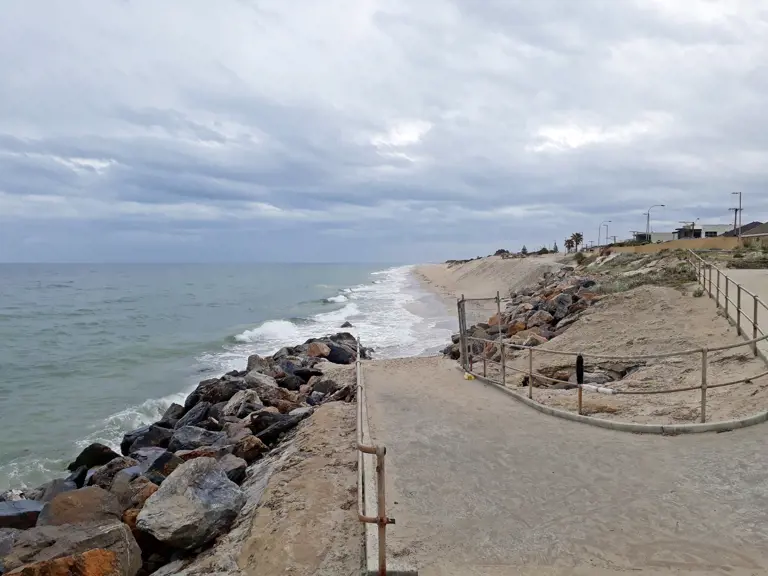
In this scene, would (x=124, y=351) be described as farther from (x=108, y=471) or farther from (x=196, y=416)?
(x=108, y=471)

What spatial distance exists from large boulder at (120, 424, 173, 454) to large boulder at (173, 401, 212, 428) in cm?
52

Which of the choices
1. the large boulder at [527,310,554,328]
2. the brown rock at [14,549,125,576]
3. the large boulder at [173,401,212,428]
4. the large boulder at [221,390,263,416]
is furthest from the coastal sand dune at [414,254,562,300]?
the brown rock at [14,549,125,576]

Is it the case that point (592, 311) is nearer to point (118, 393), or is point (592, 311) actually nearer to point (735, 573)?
point (735, 573)

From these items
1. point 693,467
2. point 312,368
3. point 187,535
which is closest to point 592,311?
point 312,368

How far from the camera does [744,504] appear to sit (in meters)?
5.39

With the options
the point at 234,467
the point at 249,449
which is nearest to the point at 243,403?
the point at 249,449

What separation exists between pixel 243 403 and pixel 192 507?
7012 millimetres

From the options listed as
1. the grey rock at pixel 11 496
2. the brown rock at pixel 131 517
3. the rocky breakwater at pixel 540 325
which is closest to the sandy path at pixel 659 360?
the rocky breakwater at pixel 540 325

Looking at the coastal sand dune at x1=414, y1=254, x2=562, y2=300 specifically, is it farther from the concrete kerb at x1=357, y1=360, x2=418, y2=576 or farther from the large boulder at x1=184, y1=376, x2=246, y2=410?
the concrete kerb at x1=357, y1=360, x2=418, y2=576

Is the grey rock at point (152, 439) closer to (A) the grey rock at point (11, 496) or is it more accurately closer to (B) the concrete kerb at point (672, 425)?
(A) the grey rock at point (11, 496)

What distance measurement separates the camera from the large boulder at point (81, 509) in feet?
22.5

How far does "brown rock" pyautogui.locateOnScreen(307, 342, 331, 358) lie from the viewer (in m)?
20.8

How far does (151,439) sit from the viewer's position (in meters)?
12.4

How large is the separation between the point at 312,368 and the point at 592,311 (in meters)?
8.67
